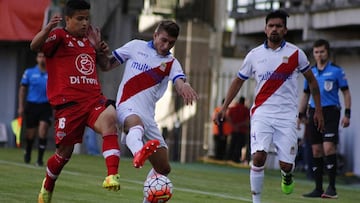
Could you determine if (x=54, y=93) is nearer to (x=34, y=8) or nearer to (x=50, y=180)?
(x=50, y=180)

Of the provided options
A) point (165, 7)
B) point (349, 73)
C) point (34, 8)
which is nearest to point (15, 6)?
point (34, 8)

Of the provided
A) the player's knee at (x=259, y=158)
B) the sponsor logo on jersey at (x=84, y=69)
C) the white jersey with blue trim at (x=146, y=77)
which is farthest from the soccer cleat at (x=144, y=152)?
the player's knee at (x=259, y=158)

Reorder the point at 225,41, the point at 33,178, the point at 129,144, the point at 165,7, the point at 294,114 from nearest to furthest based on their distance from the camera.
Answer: the point at 129,144
the point at 294,114
the point at 33,178
the point at 165,7
the point at 225,41

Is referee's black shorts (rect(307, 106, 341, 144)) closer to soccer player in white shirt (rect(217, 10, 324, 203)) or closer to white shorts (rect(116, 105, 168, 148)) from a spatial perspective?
soccer player in white shirt (rect(217, 10, 324, 203))

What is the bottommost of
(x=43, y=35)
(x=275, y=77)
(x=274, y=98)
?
(x=274, y=98)

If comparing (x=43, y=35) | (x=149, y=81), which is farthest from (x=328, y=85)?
(x=43, y=35)

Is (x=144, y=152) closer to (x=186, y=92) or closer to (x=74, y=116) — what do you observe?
(x=186, y=92)

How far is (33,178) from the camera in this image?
1570cm

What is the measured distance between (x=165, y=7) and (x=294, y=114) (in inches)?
851

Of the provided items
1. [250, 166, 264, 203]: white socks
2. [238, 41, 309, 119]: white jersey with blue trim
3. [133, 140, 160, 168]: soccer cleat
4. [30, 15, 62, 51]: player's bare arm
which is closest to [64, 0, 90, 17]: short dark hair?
[30, 15, 62, 51]: player's bare arm

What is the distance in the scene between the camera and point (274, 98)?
12.4m

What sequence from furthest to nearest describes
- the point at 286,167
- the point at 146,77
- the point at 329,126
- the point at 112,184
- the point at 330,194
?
the point at 329,126 → the point at 330,194 → the point at 286,167 → the point at 146,77 → the point at 112,184

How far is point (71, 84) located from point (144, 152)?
1.25 m

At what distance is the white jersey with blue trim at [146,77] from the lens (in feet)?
35.7
